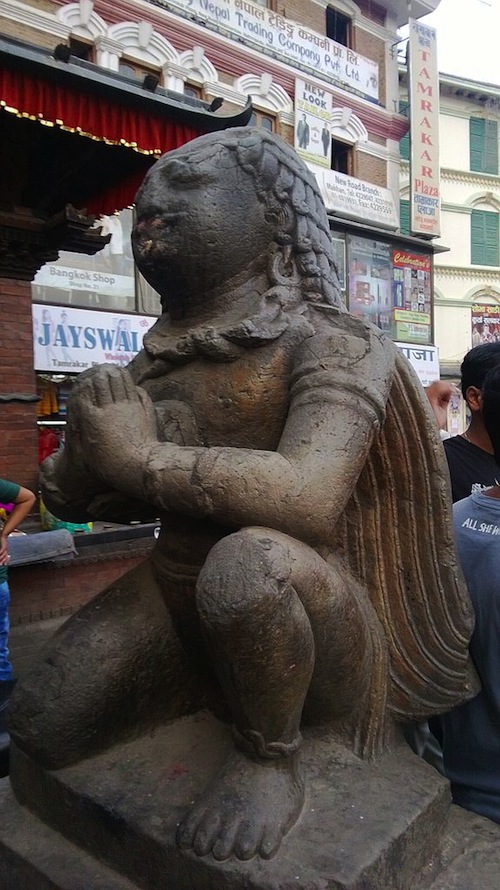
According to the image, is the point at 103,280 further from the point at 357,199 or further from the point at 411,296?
the point at 411,296

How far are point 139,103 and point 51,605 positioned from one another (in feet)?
11.2

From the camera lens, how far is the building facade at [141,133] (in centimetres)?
432

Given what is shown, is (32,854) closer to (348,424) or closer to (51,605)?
(348,424)

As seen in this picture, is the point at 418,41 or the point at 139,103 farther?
the point at 418,41

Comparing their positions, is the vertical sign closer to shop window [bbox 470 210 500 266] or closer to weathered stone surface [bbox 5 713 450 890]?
shop window [bbox 470 210 500 266]

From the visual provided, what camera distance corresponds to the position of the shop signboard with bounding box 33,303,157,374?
272 inches

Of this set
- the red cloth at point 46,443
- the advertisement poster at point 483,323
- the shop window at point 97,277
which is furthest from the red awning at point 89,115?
the advertisement poster at point 483,323

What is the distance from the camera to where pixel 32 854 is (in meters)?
1.43

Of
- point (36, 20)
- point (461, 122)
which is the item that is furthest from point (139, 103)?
point (461, 122)

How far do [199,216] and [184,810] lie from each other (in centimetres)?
121

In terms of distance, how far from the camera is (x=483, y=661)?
5.48 feet

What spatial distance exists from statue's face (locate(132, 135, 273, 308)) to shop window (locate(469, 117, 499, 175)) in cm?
1727

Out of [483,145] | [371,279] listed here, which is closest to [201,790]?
[371,279]

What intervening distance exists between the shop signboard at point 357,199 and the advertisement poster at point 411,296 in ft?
2.17
